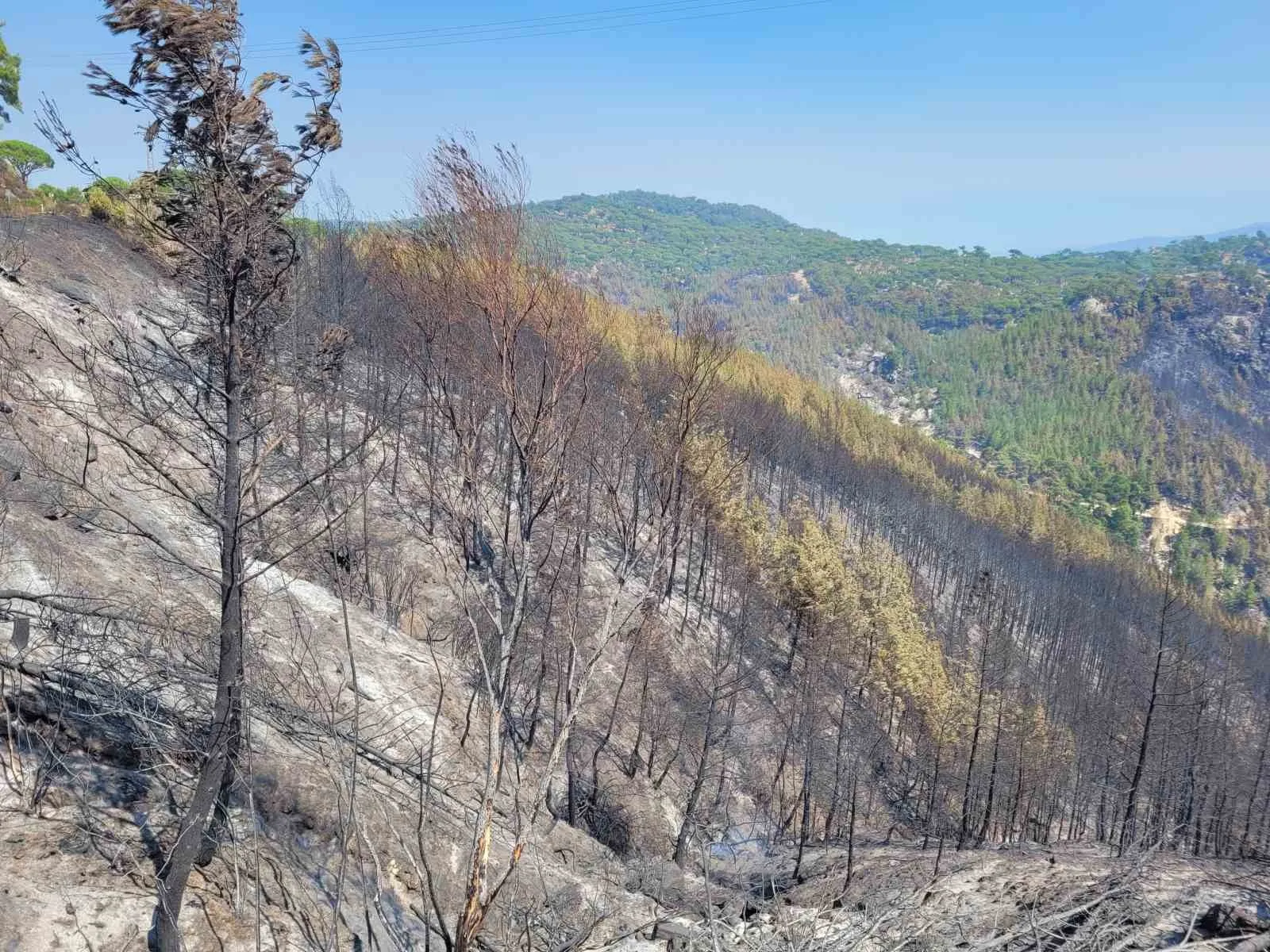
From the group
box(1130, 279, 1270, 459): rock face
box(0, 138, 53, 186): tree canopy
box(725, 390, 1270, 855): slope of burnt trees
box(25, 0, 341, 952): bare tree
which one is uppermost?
box(1130, 279, 1270, 459): rock face

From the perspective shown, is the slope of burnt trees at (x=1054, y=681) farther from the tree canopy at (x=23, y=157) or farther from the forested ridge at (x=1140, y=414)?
the forested ridge at (x=1140, y=414)

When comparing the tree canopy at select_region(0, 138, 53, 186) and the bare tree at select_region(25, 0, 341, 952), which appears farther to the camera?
the tree canopy at select_region(0, 138, 53, 186)

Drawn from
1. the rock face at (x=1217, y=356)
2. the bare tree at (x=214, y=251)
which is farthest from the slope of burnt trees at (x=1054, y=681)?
the rock face at (x=1217, y=356)

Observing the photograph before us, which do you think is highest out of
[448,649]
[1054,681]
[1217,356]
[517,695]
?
[1217,356]

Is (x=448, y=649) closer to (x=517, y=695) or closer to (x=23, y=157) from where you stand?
(x=517, y=695)

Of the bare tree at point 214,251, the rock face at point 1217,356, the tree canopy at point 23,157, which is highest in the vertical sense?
the rock face at point 1217,356

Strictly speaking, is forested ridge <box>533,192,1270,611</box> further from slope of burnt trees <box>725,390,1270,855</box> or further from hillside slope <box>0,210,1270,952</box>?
hillside slope <box>0,210,1270,952</box>

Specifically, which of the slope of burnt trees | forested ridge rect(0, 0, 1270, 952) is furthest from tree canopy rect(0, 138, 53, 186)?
the slope of burnt trees

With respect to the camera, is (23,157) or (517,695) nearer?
(517,695)

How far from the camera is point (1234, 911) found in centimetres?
677

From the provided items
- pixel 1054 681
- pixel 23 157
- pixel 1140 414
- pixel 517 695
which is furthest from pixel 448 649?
pixel 1140 414

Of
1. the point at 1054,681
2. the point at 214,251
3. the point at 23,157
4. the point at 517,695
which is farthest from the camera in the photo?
the point at 1054,681

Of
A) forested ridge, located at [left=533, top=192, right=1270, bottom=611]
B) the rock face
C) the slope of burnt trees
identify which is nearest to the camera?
the slope of burnt trees

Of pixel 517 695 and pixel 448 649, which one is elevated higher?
pixel 448 649
